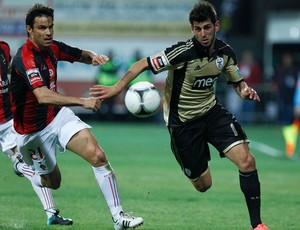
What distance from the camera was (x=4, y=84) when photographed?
10070 millimetres

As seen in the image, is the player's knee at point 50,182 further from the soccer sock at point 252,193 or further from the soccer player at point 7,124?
the soccer sock at point 252,193

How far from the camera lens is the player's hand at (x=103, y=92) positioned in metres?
7.94

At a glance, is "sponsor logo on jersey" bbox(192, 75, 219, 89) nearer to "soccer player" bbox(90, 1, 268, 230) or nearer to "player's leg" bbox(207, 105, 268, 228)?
"soccer player" bbox(90, 1, 268, 230)

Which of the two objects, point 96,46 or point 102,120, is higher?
point 96,46

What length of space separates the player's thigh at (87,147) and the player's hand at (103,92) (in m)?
0.49

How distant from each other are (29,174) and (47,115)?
3.05ft

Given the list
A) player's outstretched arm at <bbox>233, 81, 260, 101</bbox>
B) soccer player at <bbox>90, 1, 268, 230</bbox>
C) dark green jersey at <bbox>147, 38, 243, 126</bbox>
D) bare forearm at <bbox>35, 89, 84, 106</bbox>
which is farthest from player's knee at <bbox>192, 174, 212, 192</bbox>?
bare forearm at <bbox>35, 89, 84, 106</bbox>

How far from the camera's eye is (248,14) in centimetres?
2880

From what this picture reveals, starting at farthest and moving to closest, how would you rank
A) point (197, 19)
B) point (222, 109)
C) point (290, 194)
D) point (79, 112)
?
point (79, 112), point (290, 194), point (222, 109), point (197, 19)

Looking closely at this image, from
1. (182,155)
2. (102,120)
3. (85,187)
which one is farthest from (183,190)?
(102,120)

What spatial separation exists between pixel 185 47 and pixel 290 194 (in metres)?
4.34

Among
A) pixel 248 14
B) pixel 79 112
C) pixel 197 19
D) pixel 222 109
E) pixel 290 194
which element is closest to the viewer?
pixel 197 19

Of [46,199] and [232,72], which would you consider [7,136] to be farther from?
[232,72]

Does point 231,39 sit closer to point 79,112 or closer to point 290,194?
point 79,112
